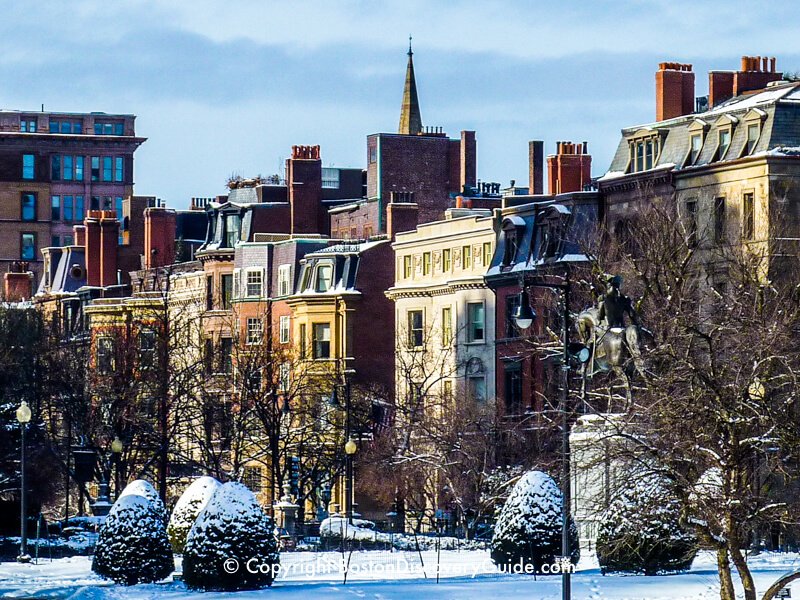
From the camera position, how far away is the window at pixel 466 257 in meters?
102

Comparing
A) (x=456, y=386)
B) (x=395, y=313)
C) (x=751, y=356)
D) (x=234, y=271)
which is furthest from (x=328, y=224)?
(x=751, y=356)

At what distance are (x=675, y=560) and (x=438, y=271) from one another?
5107cm

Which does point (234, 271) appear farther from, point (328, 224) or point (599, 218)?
point (599, 218)

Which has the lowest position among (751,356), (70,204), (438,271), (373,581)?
(373,581)

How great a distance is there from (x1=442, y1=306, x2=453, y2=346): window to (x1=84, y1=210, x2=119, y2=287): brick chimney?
38.9 metres

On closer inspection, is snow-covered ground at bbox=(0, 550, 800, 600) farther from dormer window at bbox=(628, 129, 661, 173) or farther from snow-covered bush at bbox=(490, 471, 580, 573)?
dormer window at bbox=(628, 129, 661, 173)

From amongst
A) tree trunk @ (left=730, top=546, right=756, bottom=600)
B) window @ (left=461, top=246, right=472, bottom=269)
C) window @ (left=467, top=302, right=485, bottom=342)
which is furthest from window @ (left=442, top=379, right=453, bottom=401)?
tree trunk @ (left=730, top=546, right=756, bottom=600)

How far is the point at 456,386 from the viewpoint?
9981 cm

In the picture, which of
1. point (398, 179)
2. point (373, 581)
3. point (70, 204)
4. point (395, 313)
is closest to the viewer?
point (373, 581)

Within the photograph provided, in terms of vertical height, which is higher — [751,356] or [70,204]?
[70,204]

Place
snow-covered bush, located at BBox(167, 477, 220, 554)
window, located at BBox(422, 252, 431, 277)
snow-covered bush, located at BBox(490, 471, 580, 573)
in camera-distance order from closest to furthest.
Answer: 1. snow-covered bush, located at BBox(490, 471, 580, 573)
2. snow-covered bush, located at BBox(167, 477, 220, 554)
3. window, located at BBox(422, 252, 431, 277)

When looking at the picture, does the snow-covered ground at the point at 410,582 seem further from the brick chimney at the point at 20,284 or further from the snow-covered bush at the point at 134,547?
the brick chimney at the point at 20,284

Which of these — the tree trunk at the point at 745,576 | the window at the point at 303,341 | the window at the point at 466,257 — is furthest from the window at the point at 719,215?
the tree trunk at the point at 745,576

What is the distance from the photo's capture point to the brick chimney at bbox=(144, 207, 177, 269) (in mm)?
131875
